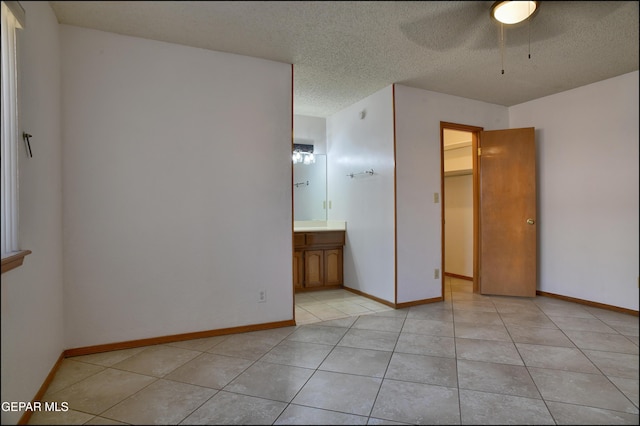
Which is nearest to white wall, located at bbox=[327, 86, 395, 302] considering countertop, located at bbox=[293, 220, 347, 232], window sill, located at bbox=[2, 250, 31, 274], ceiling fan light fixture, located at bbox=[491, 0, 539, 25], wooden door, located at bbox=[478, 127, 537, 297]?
countertop, located at bbox=[293, 220, 347, 232]

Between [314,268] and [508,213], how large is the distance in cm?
250

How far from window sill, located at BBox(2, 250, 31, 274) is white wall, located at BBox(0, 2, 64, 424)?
62 millimetres

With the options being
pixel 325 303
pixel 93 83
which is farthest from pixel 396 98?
pixel 93 83

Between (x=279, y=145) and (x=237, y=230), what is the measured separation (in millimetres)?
864

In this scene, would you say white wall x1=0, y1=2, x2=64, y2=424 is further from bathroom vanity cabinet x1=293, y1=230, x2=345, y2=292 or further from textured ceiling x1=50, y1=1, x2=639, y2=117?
bathroom vanity cabinet x1=293, y1=230, x2=345, y2=292

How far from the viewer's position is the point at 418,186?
12.3ft

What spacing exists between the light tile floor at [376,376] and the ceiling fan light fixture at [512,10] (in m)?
1.82

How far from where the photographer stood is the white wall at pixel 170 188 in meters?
2.41

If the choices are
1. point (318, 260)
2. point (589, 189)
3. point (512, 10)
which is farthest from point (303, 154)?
point (589, 189)

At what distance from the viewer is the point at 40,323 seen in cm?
192

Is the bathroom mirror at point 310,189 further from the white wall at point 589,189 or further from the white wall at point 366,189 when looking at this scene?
the white wall at point 589,189

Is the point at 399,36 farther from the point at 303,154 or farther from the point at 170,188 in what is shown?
the point at 303,154

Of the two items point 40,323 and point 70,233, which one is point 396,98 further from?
point 40,323

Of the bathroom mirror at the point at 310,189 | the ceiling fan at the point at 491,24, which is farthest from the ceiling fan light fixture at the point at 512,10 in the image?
the bathroom mirror at the point at 310,189
